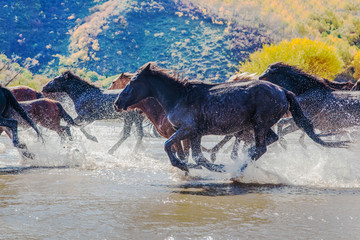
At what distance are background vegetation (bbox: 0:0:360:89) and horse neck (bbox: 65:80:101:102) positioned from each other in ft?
168

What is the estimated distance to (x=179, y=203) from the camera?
526 cm

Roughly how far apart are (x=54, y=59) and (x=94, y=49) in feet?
24.9

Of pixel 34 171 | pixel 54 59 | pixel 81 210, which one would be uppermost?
pixel 81 210

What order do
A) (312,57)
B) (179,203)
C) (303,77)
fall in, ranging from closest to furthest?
(179,203)
(303,77)
(312,57)

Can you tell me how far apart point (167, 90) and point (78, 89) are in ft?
17.6

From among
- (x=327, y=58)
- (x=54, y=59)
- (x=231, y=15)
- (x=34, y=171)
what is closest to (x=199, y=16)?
(x=231, y=15)

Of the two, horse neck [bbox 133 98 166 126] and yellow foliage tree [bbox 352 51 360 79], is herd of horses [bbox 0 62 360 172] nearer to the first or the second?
horse neck [bbox 133 98 166 126]

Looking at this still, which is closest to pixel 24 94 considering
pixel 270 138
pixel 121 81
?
pixel 121 81

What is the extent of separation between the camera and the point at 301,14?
3905 inches

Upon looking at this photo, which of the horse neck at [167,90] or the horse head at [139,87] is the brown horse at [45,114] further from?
the horse neck at [167,90]

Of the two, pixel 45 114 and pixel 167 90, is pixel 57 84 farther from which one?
pixel 167 90

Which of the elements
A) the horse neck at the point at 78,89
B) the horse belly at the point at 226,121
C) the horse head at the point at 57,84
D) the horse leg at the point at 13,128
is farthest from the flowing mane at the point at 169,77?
the horse head at the point at 57,84

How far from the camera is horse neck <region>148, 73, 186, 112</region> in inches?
292

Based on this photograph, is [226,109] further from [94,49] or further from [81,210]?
[94,49]
